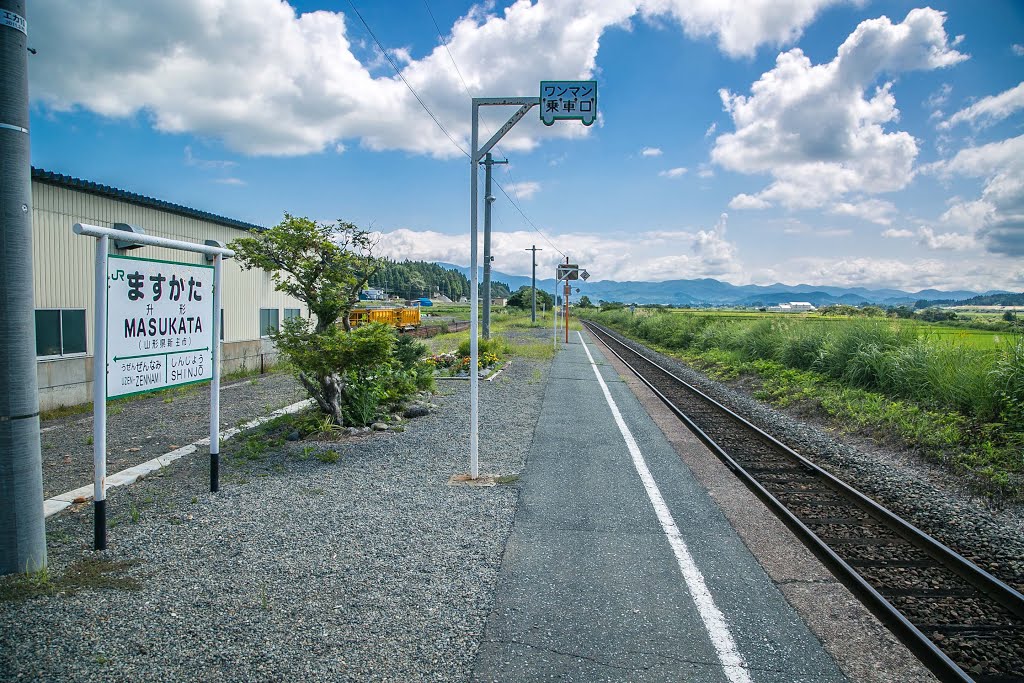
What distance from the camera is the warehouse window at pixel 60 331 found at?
1099 cm

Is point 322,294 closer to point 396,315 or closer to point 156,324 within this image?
point 156,324

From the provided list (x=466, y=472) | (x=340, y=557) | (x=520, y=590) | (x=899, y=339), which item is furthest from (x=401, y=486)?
(x=899, y=339)

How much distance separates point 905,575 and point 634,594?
2.35m

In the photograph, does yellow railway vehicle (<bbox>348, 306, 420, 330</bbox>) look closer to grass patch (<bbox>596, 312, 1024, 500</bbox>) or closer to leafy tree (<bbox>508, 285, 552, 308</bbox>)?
grass patch (<bbox>596, 312, 1024, 500</bbox>)

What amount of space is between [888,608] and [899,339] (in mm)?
11465

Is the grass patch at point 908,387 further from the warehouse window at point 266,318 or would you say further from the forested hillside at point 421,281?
the forested hillside at point 421,281

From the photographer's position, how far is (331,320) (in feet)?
28.2

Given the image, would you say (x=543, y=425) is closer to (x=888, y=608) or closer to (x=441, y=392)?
(x=441, y=392)

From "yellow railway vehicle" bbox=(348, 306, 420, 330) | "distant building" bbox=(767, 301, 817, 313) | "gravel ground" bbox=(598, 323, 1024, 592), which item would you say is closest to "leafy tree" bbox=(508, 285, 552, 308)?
"distant building" bbox=(767, 301, 817, 313)

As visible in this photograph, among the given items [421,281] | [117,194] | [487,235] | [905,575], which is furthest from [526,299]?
[905,575]

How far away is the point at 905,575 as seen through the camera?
15.4ft

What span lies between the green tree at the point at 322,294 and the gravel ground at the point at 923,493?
6576 millimetres

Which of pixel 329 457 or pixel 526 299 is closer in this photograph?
pixel 329 457

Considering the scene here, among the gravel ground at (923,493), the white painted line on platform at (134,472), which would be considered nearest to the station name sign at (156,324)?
the white painted line on platform at (134,472)
